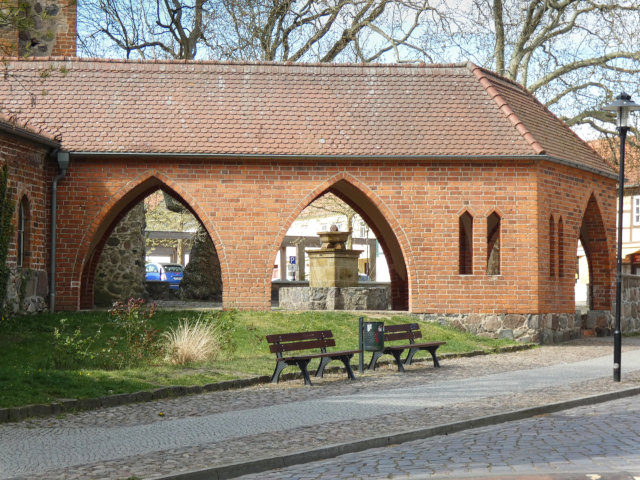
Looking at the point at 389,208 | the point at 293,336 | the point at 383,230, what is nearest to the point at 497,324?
the point at 389,208

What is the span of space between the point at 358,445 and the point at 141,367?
6.12 m

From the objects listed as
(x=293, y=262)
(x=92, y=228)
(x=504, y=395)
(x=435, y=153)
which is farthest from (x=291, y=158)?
(x=293, y=262)

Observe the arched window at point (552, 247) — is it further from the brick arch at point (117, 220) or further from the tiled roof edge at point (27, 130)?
the tiled roof edge at point (27, 130)

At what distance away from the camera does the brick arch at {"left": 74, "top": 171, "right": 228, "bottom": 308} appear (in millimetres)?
22609

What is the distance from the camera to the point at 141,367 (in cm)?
1434

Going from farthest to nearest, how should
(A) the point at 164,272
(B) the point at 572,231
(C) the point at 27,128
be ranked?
(A) the point at 164,272 → (B) the point at 572,231 → (C) the point at 27,128

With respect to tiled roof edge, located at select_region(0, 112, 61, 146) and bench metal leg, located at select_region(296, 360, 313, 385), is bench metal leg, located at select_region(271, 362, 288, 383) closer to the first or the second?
bench metal leg, located at select_region(296, 360, 313, 385)

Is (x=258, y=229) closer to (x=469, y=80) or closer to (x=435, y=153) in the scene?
(x=435, y=153)

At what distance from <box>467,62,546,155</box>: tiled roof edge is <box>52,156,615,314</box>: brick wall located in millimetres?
563

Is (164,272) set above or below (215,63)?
below

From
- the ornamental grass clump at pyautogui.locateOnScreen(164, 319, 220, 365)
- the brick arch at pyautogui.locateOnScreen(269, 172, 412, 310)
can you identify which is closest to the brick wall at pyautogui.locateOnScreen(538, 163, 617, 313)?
the brick arch at pyautogui.locateOnScreen(269, 172, 412, 310)

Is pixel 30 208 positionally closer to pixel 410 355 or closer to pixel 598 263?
pixel 410 355

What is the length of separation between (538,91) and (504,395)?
68.6 ft

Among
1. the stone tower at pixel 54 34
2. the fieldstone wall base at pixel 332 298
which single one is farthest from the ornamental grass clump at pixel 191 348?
the stone tower at pixel 54 34
